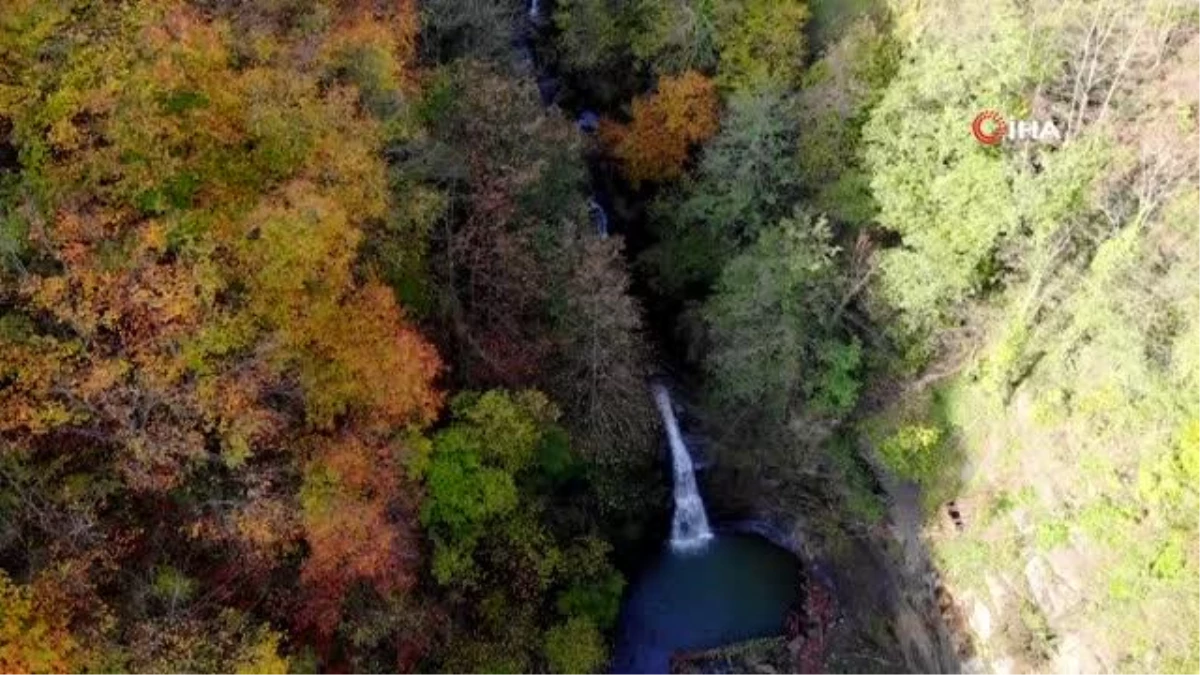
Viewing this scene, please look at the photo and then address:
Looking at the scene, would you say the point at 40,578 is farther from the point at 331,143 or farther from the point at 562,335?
the point at 562,335

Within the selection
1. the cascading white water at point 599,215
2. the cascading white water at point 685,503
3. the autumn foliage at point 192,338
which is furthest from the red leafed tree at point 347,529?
the cascading white water at point 599,215

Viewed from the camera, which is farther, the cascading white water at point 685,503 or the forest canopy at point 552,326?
the cascading white water at point 685,503

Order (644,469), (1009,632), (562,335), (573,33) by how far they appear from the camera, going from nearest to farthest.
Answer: (1009,632)
(562,335)
(644,469)
(573,33)

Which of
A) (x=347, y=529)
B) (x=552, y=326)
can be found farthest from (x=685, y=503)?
(x=347, y=529)

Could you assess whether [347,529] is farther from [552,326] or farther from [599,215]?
[599,215]

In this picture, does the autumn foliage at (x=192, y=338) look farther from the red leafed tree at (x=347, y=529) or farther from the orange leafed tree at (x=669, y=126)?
the orange leafed tree at (x=669, y=126)

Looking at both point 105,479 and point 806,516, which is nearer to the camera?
point 105,479

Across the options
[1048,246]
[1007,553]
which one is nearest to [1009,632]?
[1007,553]
